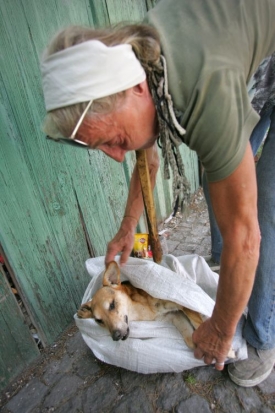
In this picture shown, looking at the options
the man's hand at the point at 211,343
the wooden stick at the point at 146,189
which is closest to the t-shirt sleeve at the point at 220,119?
the wooden stick at the point at 146,189

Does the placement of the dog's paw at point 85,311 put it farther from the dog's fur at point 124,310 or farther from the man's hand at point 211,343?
the man's hand at point 211,343

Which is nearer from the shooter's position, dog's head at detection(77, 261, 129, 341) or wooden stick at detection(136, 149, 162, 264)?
wooden stick at detection(136, 149, 162, 264)

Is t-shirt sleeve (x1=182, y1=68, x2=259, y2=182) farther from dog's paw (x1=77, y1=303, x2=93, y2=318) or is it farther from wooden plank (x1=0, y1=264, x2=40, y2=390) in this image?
wooden plank (x1=0, y1=264, x2=40, y2=390)

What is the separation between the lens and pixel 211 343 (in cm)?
151

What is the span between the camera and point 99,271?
2307mm

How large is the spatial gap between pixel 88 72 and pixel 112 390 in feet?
6.70

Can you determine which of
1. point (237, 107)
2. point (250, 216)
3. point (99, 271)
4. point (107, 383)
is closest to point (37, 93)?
point (99, 271)

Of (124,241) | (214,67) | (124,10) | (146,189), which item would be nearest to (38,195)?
(124,241)

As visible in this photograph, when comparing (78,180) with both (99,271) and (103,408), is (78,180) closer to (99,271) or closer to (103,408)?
(99,271)

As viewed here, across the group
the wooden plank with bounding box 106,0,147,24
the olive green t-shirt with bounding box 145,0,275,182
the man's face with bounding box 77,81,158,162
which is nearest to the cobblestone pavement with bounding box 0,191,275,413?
the olive green t-shirt with bounding box 145,0,275,182

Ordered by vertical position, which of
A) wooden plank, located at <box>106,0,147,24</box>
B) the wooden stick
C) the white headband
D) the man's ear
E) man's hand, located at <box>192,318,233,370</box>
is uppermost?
wooden plank, located at <box>106,0,147,24</box>

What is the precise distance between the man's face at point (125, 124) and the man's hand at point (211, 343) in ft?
3.35

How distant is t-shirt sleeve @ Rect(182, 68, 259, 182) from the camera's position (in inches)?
38.2

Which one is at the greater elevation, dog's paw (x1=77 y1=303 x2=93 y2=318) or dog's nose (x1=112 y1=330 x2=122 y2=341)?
dog's paw (x1=77 y1=303 x2=93 y2=318)
